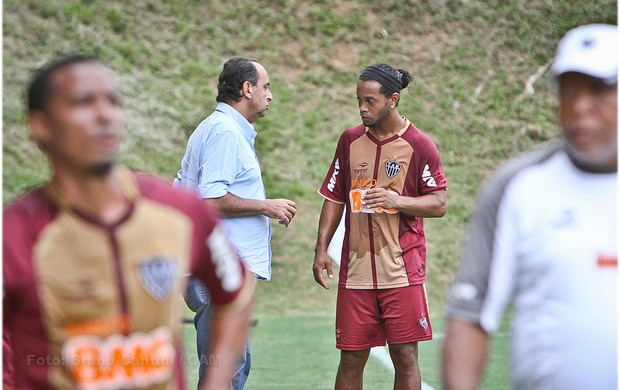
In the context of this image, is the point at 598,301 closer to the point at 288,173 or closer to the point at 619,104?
the point at 619,104

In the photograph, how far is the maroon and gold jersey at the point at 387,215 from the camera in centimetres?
718

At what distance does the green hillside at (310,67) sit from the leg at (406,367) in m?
8.83

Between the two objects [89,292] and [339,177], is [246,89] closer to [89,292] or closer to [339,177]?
[339,177]

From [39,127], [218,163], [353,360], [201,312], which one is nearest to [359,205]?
[353,360]

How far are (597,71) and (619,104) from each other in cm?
13

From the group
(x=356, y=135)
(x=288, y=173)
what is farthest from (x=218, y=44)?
(x=356, y=135)

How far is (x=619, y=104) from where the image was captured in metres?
3.04

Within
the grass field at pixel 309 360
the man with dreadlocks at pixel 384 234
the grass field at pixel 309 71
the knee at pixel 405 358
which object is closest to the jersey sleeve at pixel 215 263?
the man with dreadlocks at pixel 384 234

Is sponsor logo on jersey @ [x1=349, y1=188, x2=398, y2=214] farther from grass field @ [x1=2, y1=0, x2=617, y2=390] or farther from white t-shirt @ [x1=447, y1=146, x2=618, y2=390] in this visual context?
grass field @ [x1=2, y1=0, x2=617, y2=390]

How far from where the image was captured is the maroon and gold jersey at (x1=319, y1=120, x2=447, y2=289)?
7.18 metres

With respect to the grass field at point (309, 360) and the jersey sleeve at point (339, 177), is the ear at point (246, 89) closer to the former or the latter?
the jersey sleeve at point (339, 177)

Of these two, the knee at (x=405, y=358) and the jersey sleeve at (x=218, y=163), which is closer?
the jersey sleeve at (x=218, y=163)

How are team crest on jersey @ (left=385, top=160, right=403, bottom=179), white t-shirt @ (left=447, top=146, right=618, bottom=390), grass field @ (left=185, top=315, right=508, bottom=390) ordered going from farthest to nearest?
grass field @ (left=185, top=315, right=508, bottom=390) → team crest on jersey @ (left=385, top=160, right=403, bottom=179) → white t-shirt @ (left=447, top=146, right=618, bottom=390)

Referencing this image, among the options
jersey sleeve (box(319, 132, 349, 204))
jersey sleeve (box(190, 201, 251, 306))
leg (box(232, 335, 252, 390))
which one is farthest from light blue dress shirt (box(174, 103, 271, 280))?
jersey sleeve (box(190, 201, 251, 306))
